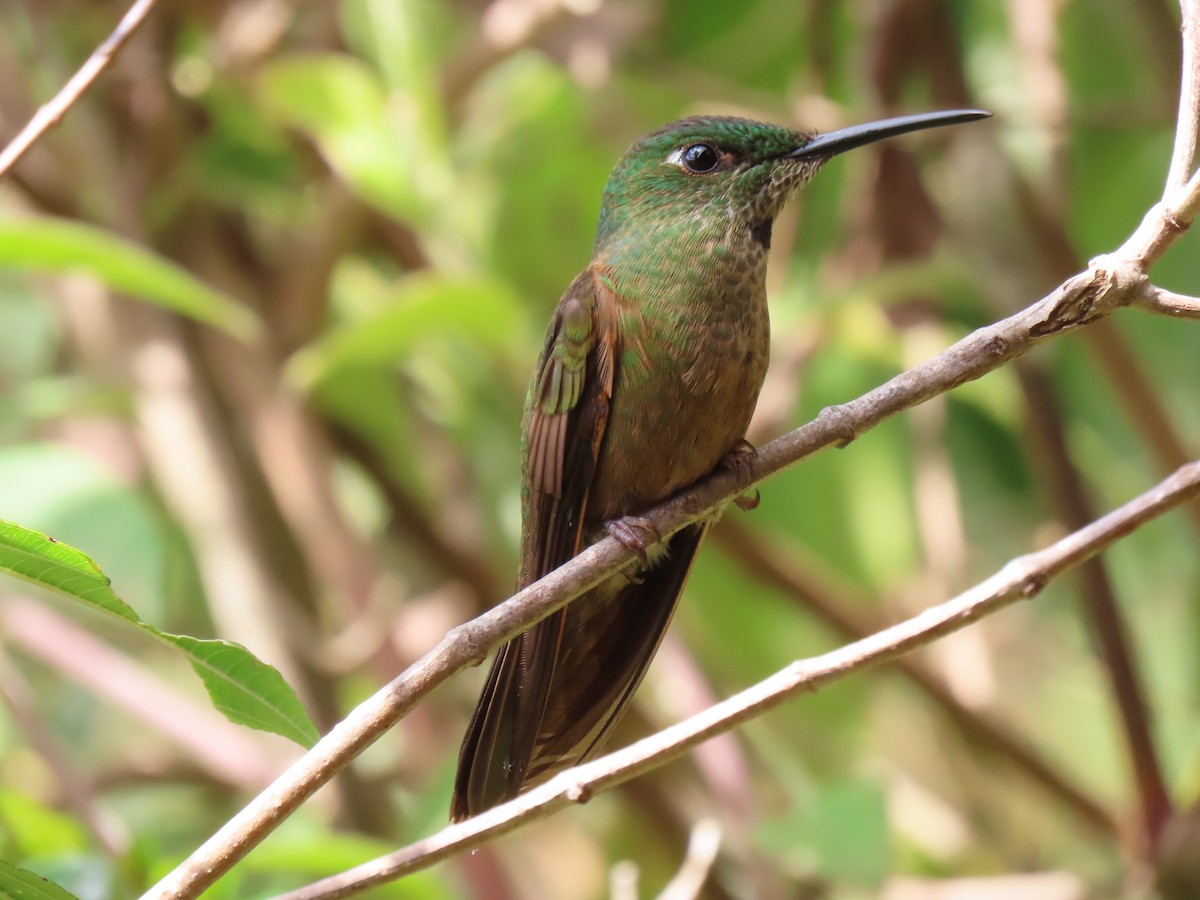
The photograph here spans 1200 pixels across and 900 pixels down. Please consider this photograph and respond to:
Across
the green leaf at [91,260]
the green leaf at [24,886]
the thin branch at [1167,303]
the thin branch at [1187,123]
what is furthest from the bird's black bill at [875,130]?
the green leaf at [24,886]

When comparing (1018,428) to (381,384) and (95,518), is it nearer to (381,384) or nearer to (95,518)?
(381,384)

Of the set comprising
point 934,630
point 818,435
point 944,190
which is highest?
point 944,190

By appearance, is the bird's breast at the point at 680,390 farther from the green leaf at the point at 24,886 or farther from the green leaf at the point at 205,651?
the green leaf at the point at 24,886

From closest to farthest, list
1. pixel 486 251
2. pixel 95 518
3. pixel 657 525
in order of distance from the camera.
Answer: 1. pixel 657 525
2. pixel 95 518
3. pixel 486 251

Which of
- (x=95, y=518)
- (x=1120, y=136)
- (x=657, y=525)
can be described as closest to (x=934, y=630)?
(x=657, y=525)

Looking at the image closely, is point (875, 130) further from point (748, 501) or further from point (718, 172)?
point (748, 501)

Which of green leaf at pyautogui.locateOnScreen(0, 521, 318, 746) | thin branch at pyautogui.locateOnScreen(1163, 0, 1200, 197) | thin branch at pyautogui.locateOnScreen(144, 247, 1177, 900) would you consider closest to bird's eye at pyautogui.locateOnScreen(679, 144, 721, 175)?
thin branch at pyautogui.locateOnScreen(144, 247, 1177, 900)
